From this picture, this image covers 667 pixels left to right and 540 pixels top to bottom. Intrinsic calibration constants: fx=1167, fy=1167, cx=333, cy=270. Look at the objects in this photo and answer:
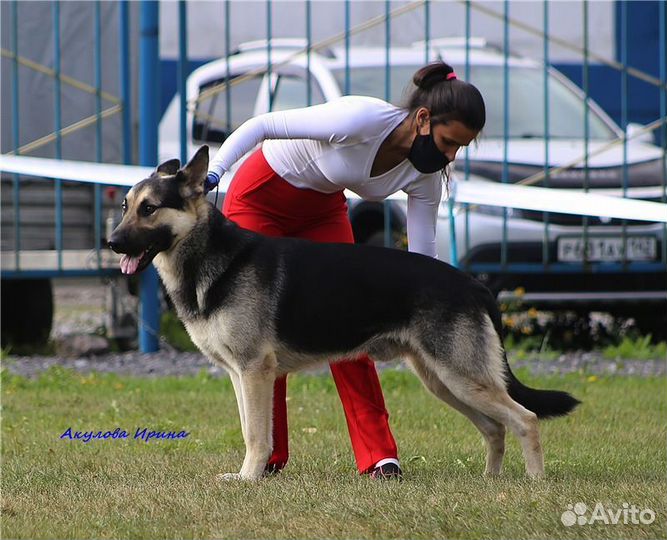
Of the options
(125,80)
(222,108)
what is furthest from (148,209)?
(222,108)

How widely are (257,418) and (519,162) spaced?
4521mm

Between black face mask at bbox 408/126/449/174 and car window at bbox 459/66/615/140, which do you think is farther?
car window at bbox 459/66/615/140

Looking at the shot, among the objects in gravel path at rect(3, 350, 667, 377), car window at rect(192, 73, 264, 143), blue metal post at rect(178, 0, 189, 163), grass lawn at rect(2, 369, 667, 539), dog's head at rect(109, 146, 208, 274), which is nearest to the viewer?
grass lawn at rect(2, 369, 667, 539)

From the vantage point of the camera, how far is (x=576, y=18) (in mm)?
14617

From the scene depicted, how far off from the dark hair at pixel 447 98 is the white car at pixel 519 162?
3.33 m

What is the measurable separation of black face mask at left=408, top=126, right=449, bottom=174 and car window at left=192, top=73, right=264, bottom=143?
4.81 meters

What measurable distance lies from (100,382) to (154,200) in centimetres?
325

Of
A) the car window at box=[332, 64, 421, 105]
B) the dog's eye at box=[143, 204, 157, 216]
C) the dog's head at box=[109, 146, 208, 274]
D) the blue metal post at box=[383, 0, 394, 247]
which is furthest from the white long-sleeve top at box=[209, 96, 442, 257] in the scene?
the car window at box=[332, 64, 421, 105]

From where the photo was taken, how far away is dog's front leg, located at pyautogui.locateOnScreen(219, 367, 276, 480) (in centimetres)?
476

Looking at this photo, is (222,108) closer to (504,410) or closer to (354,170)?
(354,170)

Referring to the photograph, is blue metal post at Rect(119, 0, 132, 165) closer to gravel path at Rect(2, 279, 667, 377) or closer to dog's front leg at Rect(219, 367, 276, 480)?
gravel path at Rect(2, 279, 667, 377)

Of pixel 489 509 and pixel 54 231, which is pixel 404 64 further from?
pixel 489 509

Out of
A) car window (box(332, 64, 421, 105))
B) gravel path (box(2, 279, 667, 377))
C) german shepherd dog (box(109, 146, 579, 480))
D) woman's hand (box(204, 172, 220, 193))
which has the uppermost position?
car window (box(332, 64, 421, 105))

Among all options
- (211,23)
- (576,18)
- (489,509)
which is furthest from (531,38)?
(489,509)
